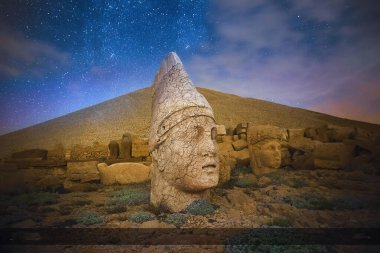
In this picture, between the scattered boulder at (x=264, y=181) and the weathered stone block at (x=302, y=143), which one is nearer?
the scattered boulder at (x=264, y=181)

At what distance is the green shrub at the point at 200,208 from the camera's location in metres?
6.24

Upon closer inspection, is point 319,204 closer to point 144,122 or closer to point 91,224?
point 91,224

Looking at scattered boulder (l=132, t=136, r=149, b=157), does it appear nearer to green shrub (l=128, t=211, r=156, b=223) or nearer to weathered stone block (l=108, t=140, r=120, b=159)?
weathered stone block (l=108, t=140, r=120, b=159)

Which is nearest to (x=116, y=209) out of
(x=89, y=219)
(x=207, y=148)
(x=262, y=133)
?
(x=89, y=219)

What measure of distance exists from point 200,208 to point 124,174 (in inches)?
221

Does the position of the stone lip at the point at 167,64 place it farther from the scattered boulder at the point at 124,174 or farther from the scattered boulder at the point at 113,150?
the scattered boulder at the point at 113,150

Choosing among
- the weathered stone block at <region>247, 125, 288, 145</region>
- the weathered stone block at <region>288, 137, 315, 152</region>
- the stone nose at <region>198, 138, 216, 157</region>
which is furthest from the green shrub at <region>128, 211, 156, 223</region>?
the weathered stone block at <region>288, 137, 315, 152</region>

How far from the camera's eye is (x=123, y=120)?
36719 millimetres

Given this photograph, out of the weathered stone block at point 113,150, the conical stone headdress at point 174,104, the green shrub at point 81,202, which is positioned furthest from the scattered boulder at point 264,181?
the weathered stone block at point 113,150

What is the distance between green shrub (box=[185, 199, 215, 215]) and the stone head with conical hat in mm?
119


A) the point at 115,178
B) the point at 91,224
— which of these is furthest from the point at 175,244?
the point at 115,178

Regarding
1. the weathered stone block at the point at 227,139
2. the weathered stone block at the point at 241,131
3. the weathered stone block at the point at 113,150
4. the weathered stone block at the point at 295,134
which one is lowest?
the weathered stone block at the point at 113,150

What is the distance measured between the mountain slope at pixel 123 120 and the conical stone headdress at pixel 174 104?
2119cm

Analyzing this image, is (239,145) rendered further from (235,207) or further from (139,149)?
(235,207)
